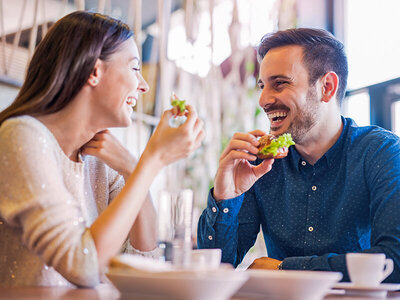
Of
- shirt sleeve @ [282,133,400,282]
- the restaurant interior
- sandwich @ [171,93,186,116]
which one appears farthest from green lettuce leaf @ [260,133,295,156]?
the restaurant interior


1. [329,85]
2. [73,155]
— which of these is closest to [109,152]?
[73,155]

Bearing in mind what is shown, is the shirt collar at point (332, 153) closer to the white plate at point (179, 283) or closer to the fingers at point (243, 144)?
the fingers at point (243, 144)

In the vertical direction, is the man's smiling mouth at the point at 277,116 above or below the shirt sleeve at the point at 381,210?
above

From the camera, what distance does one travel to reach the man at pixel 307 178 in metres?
1.83

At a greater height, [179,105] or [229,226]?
[179,105]

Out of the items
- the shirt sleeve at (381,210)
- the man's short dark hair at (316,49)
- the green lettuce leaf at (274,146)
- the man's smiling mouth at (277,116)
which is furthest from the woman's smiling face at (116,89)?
the man's short dark hair at (316,49)

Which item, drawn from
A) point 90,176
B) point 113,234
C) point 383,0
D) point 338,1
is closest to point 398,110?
point 383,0

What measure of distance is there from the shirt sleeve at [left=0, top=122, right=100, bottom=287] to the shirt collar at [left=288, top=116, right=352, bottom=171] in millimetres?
1219

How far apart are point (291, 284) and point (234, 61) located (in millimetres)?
2910

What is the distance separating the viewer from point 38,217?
3.63 feet

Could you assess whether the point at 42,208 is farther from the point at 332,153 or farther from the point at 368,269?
the point at 332,153

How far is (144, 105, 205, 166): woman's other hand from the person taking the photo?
50.0 inches

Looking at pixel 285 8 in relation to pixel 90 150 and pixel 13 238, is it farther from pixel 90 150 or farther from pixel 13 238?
pixel 13 238

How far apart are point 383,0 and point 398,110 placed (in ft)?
2.82
